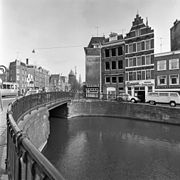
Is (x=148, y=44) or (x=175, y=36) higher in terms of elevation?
(x=175, y=36)

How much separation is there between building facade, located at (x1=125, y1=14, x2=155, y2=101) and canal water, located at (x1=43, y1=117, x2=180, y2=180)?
13268mm

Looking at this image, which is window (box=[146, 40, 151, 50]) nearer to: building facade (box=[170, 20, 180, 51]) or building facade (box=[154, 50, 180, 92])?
building facade (box=[154, 50, 180, 92])

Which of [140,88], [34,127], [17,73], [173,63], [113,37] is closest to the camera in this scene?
[34,127]

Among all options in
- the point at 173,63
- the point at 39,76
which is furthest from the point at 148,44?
the point at 39,76

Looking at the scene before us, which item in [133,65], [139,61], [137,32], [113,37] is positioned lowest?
[133,65]

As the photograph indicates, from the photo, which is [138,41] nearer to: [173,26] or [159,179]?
[173,26]

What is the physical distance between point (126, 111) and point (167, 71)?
985cm

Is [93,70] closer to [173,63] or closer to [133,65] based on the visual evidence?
[133,65]

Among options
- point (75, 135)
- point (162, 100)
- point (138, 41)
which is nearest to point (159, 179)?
point (75, 135)

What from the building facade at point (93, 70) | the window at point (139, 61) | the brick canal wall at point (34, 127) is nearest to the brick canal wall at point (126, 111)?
the building facade at point (93, 70)

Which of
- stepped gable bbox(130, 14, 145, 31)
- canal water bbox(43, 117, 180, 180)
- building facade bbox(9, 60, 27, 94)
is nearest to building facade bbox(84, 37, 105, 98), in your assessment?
stepped gable bbox(130, 14, 145, 31)

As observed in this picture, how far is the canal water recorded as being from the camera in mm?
8740

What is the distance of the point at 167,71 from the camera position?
89.6 ft

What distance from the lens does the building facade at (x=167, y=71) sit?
87.1 feet
